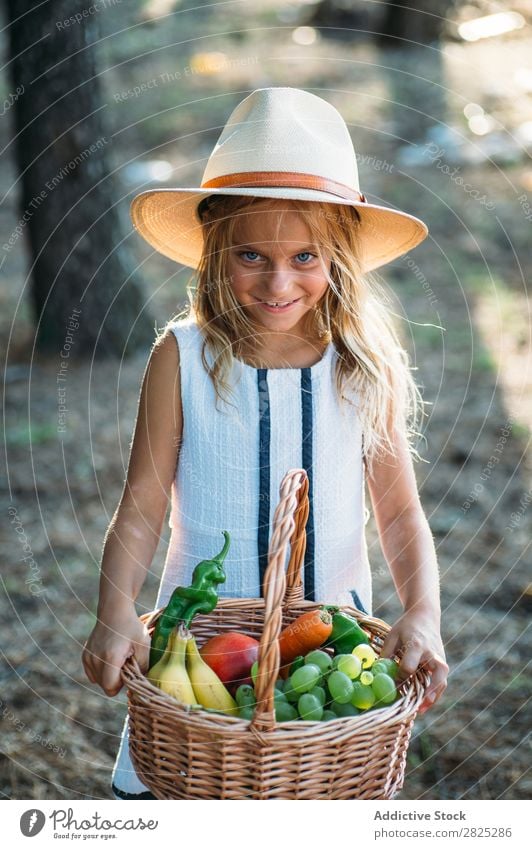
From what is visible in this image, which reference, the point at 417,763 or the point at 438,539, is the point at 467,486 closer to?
the point at 438,539

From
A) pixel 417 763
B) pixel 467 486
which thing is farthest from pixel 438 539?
pixel 417 763

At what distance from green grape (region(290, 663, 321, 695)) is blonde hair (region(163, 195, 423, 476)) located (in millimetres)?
511

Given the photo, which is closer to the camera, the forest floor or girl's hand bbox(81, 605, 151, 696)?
girl's hand bbox(81, 605, 151, 696)

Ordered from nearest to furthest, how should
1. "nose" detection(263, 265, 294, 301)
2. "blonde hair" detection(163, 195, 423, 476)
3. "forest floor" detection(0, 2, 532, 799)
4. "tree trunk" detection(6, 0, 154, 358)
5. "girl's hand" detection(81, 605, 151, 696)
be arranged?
1. "girl's hand" detection(81, 605, 151, 696)
2. "nose" detection(263, 265, 294, 301)
3. "blonde hair" detection(163, 195, 423, 476)
4. "forest floor" detection(0, 2, 532, 799)
5. "tree trunk" detection(6, 0, 154, 358)

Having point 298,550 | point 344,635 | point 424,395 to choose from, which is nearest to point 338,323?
point 298,550

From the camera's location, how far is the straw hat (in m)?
1.63

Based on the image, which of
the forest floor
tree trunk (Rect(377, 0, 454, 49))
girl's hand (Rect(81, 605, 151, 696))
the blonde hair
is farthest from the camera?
tree trunk (Rect(377, 0, 454, 49))

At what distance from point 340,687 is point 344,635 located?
15 cm

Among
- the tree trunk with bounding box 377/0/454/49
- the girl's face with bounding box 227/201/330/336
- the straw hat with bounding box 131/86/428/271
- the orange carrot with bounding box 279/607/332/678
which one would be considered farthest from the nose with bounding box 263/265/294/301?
the tree trunk with bounding box 377/0/454/49

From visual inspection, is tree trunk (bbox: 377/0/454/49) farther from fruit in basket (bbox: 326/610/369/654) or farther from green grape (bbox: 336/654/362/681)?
green grape (bbox: 336/654/362/681)

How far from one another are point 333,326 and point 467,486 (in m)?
1.84

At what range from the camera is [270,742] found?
125 centimetres

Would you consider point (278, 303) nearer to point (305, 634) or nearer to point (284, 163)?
point (284, 163)

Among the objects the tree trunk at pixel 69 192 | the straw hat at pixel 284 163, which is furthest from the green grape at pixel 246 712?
the tree trunk at pixel 69 192
